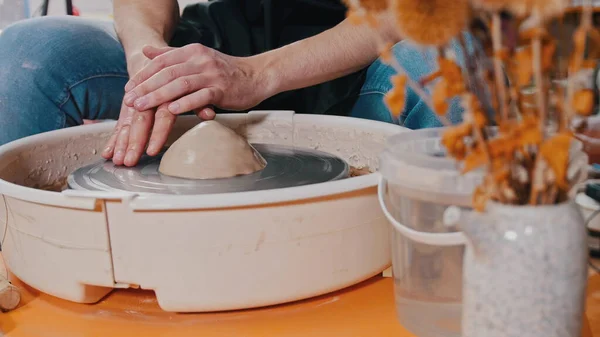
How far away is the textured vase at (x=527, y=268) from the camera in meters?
0.50

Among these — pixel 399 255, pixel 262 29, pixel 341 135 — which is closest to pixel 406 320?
pixel 399 255

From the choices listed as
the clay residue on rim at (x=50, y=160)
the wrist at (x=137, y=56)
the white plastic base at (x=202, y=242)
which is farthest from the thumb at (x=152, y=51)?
the white plastic base at (x=202, y=242)

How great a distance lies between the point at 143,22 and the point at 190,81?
1.43 ft

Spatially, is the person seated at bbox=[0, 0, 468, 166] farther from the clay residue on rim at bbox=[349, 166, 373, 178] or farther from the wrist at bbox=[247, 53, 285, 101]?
the clay residue on rim at bbox=[349, 166, 373, 178]

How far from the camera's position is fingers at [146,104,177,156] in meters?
1.08

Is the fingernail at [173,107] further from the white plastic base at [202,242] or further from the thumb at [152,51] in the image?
the white plastic base at [202,242]

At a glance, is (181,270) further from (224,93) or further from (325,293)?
(224,93)

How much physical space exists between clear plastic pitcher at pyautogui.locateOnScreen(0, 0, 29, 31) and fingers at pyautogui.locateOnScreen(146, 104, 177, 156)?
272cm

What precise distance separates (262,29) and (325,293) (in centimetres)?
82

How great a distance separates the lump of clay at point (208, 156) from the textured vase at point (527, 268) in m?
0.52

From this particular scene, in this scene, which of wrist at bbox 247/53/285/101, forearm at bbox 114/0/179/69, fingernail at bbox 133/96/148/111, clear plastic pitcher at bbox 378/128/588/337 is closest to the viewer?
clear plastic pitcher at bbox 378/128/588/337

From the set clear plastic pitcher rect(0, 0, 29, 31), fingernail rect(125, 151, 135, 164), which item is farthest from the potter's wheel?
clear plastic pitcher rect(0, 0, 29, 31)

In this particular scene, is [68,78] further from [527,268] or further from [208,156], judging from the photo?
[527,268]

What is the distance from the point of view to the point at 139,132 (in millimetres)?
1080
